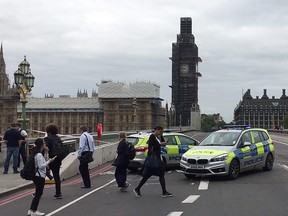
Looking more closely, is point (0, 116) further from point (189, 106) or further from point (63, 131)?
point (189, 106)

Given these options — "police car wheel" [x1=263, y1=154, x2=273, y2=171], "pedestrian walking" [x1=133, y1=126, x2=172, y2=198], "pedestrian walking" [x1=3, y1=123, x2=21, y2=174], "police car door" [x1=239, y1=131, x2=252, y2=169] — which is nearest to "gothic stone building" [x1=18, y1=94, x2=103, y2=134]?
"pedestrian walking" [x1=3, y1=123, x2=21, y2=174]

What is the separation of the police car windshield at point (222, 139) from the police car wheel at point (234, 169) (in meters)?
0.71

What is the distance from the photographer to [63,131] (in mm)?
144000

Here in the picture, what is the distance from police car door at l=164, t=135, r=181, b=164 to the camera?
50.5 ft

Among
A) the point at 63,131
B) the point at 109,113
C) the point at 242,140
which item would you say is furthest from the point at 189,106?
the point at 242,140

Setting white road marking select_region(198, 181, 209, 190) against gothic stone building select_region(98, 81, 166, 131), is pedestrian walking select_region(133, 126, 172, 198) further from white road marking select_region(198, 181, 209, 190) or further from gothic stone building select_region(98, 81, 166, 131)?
gothic stone building select_region(98, 81, 166, 131)

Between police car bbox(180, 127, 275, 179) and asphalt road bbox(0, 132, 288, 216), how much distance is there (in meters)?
0.39

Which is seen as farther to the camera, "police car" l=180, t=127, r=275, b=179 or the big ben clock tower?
the big ben clock tower

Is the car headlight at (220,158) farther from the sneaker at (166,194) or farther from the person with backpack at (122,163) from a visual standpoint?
the person with backpack at (122,163)

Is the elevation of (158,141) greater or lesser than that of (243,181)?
greater

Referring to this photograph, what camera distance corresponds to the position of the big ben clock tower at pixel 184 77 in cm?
16375

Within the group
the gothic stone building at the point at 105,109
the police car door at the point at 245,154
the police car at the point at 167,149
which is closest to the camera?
the police car door at the point at 245,154

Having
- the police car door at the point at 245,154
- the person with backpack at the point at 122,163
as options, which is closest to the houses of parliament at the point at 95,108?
the police car door at the point at 245,154

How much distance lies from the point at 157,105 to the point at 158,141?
423 ft
